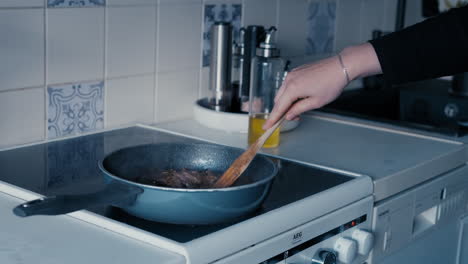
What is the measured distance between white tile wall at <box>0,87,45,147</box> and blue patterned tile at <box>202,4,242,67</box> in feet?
1.54

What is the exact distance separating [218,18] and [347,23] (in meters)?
0.59

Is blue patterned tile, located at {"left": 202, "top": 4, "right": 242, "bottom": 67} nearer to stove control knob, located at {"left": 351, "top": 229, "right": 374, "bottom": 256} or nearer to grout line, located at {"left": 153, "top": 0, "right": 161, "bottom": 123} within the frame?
grout line, located at {"left": 153, "top": 0, "right": 161, "bottom": 123}

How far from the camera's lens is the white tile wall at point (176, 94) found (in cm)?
160

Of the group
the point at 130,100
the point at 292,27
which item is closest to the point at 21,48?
the point at 130,100

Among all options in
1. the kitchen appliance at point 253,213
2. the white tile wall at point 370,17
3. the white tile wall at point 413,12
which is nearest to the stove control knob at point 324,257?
the kitchen appliance at point 253,213

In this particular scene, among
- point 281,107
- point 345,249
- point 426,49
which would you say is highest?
point 426,49

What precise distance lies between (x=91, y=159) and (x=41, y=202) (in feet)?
1.46

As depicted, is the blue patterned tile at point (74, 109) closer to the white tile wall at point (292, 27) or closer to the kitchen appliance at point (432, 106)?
the white tile wall at point (292, 27)

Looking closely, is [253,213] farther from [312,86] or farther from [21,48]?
[21,48]

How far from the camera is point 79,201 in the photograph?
2.91ft

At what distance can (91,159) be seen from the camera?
130cm

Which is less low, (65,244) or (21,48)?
(21,48)

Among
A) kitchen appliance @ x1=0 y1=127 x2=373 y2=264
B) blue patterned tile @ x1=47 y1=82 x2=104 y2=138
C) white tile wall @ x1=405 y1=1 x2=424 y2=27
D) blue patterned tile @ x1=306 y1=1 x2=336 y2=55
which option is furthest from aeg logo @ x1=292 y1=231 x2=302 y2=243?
white tile wall @ x1=405 y1=1 x2=424 y2=27

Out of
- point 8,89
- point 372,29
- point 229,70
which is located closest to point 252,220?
point 8,89
